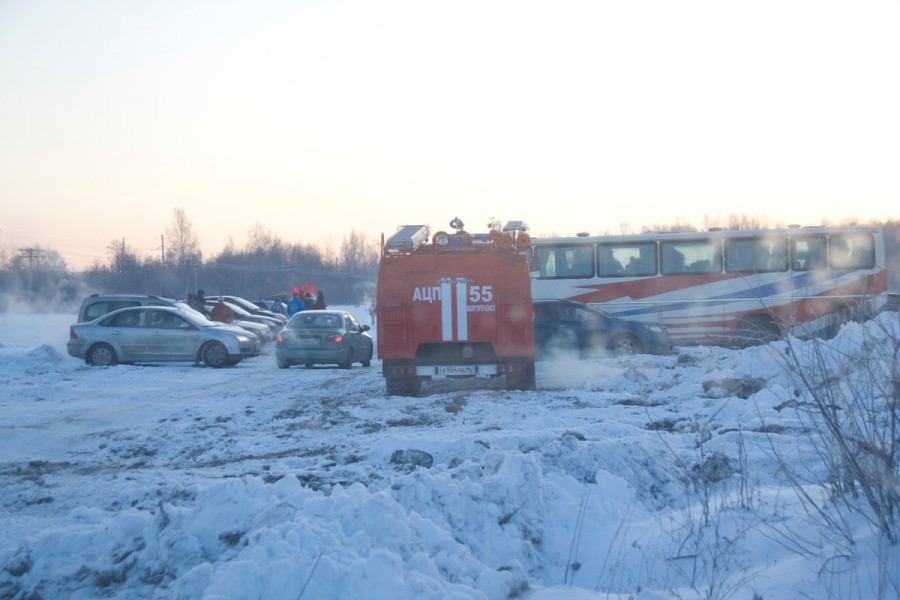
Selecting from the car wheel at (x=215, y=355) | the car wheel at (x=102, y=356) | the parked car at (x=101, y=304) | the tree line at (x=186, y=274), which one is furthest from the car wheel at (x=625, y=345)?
the tree line at (x=186, y=274)

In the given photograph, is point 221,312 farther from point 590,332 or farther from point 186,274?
point 186,274

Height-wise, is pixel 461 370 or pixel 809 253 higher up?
pixel 809 253

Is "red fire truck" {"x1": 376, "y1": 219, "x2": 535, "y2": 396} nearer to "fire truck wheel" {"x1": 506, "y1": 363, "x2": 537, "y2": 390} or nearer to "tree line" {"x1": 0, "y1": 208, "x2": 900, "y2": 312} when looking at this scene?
"fire truck wheel" {"x1": 506, "y1": 363, "x2": 537, "y2": 390}

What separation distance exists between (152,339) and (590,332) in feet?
35.6

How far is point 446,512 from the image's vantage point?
17.0ft

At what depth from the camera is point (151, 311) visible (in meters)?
19.6

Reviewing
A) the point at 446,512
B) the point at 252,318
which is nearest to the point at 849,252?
the point at 446,512

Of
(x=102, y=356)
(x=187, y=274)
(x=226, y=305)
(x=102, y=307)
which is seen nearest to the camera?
(x=102, y=356)

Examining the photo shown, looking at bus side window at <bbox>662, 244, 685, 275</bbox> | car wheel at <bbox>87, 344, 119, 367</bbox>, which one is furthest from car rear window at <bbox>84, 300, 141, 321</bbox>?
bus side window at <bbox>662, 244, 685, 275</bbox>

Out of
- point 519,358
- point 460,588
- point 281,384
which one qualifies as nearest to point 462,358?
point 519,358

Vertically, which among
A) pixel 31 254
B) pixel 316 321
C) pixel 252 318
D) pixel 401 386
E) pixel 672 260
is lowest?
pixel 401 386

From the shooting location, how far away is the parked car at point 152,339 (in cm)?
1911

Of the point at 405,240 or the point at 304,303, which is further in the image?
the point at 304,303

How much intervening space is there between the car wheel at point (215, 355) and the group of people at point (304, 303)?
6.59m
